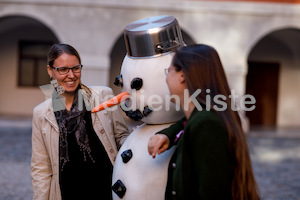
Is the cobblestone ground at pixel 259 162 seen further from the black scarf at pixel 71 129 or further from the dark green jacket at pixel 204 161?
the dark green jacket at pixel 204 161

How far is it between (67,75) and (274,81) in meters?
12.2

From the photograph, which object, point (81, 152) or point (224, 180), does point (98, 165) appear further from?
point (224, 180)

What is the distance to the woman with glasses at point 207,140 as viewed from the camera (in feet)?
5.14

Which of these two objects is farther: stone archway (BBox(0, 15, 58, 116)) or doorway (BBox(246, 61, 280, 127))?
doorway (BBox(246, 61, 280, 127))

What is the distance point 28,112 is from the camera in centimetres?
1339

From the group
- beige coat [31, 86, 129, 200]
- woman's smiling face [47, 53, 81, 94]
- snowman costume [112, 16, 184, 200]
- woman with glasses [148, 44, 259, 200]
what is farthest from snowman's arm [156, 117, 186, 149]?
woman's smiling face [47, 53, 81, 94]

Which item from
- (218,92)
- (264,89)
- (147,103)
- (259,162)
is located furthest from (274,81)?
(218,92)

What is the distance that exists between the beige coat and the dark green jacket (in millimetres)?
805

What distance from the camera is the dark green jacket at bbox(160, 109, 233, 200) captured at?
5.12 ft

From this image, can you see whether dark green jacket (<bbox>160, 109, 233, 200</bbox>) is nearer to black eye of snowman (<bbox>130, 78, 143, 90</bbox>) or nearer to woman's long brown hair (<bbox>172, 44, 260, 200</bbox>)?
woman's long brown hair (<bbox>172, 44, 260, 200</bbox>)

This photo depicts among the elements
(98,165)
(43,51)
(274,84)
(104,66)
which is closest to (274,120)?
(274,84)

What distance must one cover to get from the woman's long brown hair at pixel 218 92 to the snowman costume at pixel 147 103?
54 centimetres

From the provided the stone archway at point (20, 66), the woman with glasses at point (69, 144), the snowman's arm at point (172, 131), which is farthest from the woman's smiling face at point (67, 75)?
the stone archway at point (20, 66)

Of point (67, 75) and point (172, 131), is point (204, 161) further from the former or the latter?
point (67, 75)
